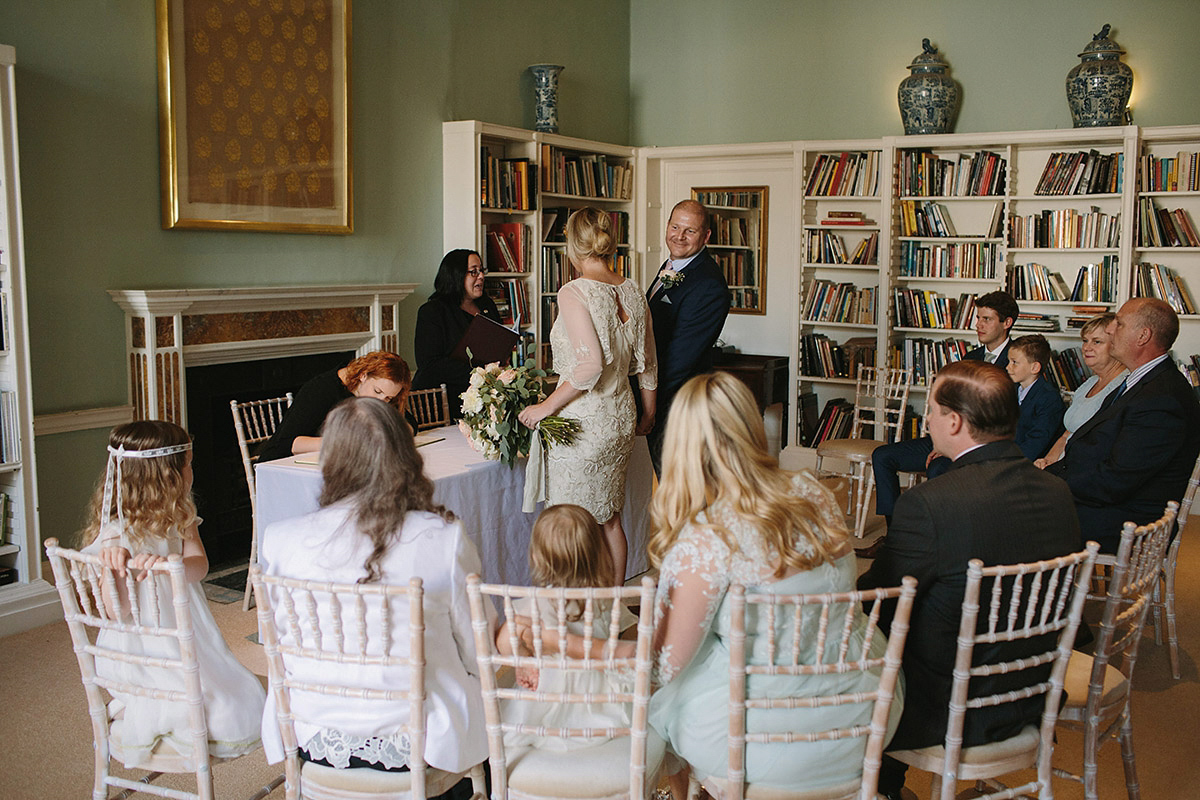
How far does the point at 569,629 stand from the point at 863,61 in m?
5.80

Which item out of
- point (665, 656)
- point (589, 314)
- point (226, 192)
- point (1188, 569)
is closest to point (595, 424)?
point (589, 314)

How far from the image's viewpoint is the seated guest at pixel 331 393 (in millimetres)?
3684

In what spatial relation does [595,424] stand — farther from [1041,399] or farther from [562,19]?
[562,19]

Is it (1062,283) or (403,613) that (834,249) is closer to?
(1062,283)

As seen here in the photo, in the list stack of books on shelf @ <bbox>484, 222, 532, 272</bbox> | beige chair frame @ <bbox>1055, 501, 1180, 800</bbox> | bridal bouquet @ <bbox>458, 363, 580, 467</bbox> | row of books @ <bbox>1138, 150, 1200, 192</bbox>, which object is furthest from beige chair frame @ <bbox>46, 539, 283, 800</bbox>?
row of books @ <bbox>1138, 150, 1200, 192</bbox>

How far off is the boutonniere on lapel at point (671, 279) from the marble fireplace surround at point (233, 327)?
1.70 meters

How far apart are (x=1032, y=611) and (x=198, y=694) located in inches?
66.7

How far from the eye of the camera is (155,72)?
4.43 m

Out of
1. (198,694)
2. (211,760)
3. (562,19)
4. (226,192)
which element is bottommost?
(211,760)

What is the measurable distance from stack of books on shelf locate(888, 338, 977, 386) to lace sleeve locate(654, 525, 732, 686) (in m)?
5.04

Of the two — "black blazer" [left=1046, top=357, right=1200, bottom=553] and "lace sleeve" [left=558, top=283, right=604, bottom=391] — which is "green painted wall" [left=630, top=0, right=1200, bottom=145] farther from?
"lace sleeve" [left=558, top=283, right=604, bottom=391]

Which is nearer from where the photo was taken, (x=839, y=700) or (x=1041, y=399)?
(x=839, y=700)

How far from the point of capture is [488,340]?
476cm

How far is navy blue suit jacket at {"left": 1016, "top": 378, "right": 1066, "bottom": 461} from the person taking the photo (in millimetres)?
4523
